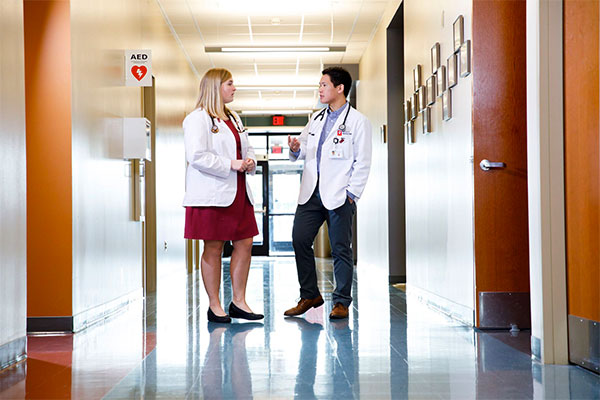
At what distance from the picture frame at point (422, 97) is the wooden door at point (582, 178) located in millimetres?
2497

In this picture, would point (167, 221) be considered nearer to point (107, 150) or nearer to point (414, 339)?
point (107, 150)

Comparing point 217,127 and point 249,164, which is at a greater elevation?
point 217,127

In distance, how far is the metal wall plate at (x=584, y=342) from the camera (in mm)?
2645

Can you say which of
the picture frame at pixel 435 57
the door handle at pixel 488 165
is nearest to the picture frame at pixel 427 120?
the picture frame at pixel 435 57

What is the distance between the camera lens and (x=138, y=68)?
17.5 ft

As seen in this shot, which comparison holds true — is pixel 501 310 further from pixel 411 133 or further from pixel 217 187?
pixel 411 133

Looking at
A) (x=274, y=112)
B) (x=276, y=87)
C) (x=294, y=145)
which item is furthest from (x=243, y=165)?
(x=274, y=112)

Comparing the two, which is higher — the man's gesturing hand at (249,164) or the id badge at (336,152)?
the id badge at (336,152)

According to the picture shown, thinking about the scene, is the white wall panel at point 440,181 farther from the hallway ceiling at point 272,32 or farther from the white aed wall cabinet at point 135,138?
the white aed wall cabinet at point 135,138

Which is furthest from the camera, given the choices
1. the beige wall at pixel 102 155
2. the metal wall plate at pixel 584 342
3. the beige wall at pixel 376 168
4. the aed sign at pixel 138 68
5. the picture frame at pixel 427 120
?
the beige wall at pixel 376 168

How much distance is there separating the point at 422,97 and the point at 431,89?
0.36 metres

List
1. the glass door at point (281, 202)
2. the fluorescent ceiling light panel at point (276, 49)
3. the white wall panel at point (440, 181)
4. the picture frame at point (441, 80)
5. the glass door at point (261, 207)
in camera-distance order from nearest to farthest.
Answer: the white wall panel at point (440, 181) < the picture frame at point (441, 80) < the fluorescent ceiling light panel at point (276, 49) < the glass door at point (261, 207) < the glass door at point (281, 202)

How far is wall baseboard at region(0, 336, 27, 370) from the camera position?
9.78 ft

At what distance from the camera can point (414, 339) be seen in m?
3.55
